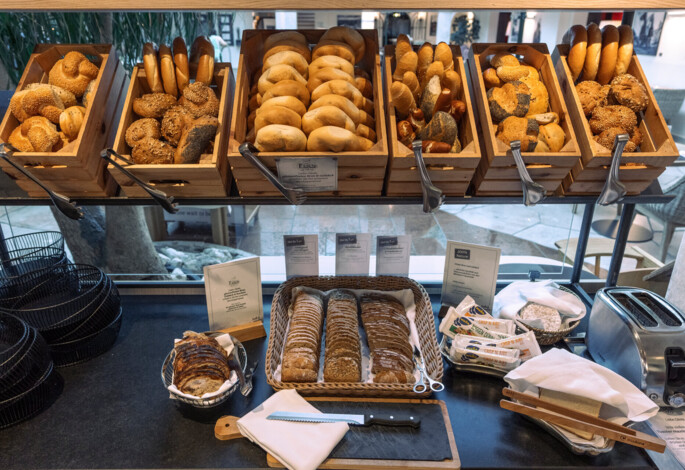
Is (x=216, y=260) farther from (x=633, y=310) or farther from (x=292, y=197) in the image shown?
(x=633, y=310)

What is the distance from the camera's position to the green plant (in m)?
1.98

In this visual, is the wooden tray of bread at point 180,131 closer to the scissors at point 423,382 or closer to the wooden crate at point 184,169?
the wooden crate at point 184,169

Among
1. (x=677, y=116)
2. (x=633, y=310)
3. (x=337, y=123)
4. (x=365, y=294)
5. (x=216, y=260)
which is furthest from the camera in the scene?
(x=677, y=116)

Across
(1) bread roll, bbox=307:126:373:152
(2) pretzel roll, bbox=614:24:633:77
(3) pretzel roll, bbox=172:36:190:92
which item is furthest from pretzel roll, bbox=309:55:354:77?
(2) pretzel roll, bbox=614:24:633:77

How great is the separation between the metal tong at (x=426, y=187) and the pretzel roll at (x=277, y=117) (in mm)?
343

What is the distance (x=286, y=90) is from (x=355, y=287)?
0.82 metres

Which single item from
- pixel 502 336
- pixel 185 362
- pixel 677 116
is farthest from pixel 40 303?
pixel 677 116

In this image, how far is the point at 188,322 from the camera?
1.81 metres

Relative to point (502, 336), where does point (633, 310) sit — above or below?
above

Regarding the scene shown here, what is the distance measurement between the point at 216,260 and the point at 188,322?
31.3 inches

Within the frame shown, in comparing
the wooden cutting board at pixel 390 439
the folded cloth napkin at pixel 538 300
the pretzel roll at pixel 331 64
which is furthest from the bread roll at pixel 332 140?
the folded cloth napkin at pixel 538 300

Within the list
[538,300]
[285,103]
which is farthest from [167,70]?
[538,300]

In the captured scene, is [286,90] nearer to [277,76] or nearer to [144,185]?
[277,76]

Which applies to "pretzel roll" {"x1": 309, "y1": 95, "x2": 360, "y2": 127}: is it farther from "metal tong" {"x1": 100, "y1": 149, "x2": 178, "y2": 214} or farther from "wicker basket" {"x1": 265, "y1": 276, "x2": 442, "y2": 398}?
"wicker basket" {"x1": 265, "y1": 276, "x2": 442, "y2": 398}
